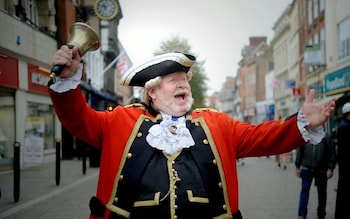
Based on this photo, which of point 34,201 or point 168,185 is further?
point 34,201

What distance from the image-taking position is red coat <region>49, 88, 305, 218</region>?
9.84 feet

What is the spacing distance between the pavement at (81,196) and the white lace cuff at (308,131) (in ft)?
15.3

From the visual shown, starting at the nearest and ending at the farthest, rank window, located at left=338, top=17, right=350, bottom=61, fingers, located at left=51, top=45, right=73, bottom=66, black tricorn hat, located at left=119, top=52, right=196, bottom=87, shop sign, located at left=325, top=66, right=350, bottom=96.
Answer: fingers, located at left=51, top=45, right=73, bottom=66 < black tricorn hat, located at left=119, top=52, right=196, bottom=87 < shop sign, located at left=325, top=66, right=350, bottom=96 < window, located at left=338, top=17, right=350, bottom=61

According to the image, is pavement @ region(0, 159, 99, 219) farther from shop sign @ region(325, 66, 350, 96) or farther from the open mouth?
shop sign @ region(325, 66, 350, 96)

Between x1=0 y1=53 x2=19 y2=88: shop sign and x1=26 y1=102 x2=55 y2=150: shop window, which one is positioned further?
x1=26 y1=102 x2=55 y2=150: shop window

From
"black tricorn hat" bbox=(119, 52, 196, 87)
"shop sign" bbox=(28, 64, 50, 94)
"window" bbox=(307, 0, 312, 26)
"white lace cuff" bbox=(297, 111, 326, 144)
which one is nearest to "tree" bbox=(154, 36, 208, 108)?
"window" bbox=(307, 0, 312, 26)

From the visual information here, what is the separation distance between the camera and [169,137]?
3.10 meters

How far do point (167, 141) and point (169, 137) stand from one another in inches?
1.2

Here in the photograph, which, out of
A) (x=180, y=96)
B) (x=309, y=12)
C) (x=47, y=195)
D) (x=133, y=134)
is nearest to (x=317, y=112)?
(x=180, y=96)

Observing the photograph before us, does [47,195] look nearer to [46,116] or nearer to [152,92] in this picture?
[152,92]

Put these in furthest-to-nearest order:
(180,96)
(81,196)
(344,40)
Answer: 1. (344,40)
2. (81,196)
3. (180,96)

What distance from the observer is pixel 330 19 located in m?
22.8

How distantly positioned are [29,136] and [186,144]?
998cm

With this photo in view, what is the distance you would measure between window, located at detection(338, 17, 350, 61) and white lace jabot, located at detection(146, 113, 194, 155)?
61.8 feet
